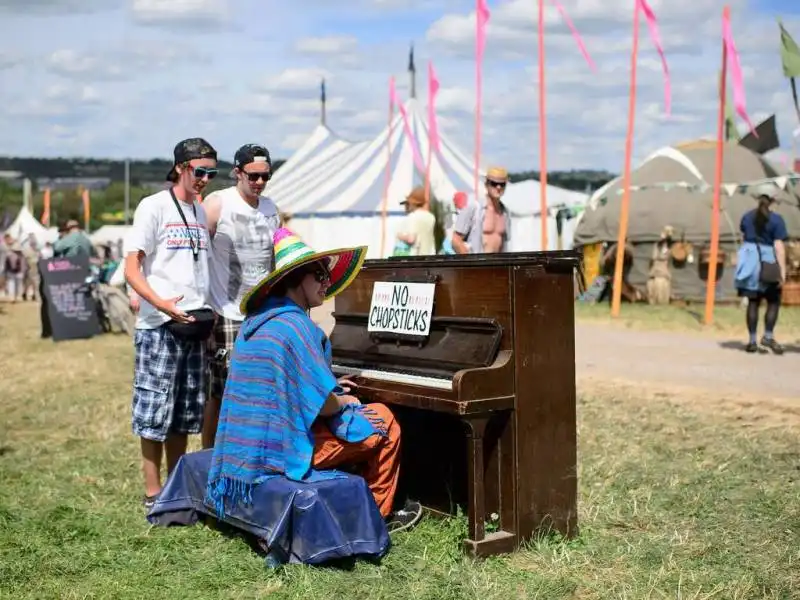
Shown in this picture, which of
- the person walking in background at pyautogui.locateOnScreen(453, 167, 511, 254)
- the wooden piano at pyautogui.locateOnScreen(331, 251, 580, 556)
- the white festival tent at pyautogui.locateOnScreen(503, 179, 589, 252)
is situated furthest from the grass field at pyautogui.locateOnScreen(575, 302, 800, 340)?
the wooden piano at pyautogui.locateOnScreen(331, 251, 580, 556)

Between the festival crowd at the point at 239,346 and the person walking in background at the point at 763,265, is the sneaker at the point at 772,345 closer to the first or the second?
the person walking in background at the point at 763,265

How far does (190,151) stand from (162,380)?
1.25 meters

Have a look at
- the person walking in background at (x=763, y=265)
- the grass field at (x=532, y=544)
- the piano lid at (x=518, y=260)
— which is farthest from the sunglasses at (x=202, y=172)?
the person walking in background at (x=763, y=265)

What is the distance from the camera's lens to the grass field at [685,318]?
1559 centimetres

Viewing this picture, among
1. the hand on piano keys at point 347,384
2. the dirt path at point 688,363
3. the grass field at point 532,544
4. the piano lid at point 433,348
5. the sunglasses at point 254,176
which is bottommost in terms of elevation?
the grass field at point 532,544

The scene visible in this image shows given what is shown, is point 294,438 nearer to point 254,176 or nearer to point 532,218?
point 254,176

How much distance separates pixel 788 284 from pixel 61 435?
14604mm

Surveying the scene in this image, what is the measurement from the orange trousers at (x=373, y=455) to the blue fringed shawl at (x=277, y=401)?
0.05m

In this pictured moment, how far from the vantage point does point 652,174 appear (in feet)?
74.5

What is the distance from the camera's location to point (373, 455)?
491cm

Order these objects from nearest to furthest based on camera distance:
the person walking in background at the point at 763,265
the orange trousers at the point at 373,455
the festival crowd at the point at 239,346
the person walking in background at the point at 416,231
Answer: the festival crowd at the point at 239,346, the orange trousers at the point at 373,455, the person walking in background at the point at 416,231, the person walking in background at the point at 763,265

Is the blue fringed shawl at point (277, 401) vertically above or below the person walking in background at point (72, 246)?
below

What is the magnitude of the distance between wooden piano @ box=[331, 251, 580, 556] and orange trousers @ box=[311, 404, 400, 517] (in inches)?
7.5

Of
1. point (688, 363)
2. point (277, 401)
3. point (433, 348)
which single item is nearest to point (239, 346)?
point (277, 401)
